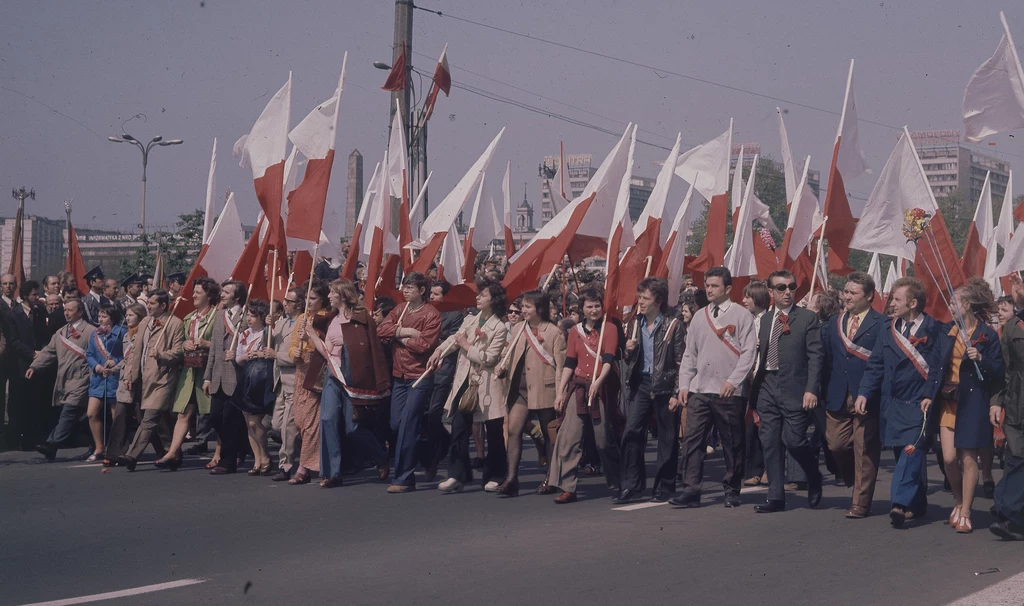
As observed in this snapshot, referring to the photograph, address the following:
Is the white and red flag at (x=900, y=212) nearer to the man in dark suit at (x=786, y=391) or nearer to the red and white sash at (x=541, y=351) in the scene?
the man in dark suit at (x=786, y=391)

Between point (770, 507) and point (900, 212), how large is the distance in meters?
2.51

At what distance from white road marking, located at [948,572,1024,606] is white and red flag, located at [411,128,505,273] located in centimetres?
707

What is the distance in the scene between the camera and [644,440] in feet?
29.7

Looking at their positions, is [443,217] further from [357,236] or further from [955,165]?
[955,165]

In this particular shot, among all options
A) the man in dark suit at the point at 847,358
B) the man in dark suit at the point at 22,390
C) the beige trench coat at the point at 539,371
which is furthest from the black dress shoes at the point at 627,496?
the man in dark suit at the point at 22,390

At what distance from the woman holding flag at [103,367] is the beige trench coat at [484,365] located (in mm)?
3900

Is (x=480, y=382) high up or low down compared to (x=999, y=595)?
up

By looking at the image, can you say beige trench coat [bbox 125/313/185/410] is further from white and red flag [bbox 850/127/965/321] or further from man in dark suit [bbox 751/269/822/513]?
white and red flag [bbox 850/127/965/321]

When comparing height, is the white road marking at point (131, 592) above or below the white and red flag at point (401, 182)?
below

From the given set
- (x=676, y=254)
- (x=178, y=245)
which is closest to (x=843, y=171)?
(x=676, y=254)

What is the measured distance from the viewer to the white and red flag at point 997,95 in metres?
7.55

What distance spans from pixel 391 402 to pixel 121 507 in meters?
2.53

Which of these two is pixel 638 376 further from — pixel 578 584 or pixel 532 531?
pixel 578 584

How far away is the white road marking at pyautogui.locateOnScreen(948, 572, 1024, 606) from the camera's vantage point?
5.50 meters
